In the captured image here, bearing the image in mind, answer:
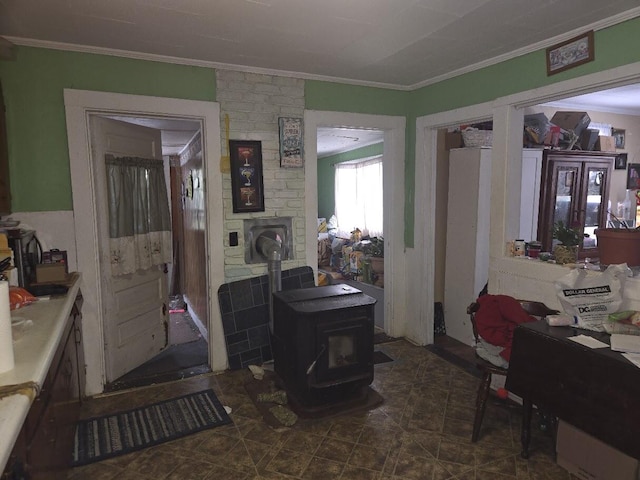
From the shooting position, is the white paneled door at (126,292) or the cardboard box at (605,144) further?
the cardboard box at (605,144)

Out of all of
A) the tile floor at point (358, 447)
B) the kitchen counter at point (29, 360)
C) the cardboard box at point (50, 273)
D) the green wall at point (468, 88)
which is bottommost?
the tile floor at point (358, 447)

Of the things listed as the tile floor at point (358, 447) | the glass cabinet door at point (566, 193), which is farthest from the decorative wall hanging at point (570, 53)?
the tile floor at point (358, 447)

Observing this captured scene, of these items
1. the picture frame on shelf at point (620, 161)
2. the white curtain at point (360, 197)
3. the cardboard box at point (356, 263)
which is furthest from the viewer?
the white curtain at point (360, 197)

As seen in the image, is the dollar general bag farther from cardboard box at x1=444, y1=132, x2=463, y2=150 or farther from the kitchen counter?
the kitchen counter

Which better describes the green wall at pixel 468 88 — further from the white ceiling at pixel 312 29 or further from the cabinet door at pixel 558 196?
the cabinet door at pixel 558 196

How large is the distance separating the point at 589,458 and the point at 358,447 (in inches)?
45.7

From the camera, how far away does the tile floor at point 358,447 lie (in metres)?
2.18

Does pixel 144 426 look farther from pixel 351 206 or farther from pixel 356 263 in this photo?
pixel 351 206

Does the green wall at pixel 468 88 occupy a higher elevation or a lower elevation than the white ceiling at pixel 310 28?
lower

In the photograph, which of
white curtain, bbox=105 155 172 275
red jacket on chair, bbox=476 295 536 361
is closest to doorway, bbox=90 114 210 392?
white curtain, bbox=105 155 172 275

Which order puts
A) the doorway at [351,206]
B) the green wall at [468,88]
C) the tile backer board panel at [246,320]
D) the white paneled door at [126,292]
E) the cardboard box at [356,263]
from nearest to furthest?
the green wall at [468,88] < the white paneled door at [126,292] < the tile backer board panel at [246,320] < the doorway at [351,206] < the cardboard box at [356,263]

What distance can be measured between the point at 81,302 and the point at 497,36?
326 cm

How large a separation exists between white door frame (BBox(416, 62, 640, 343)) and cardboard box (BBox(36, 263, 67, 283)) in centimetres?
288

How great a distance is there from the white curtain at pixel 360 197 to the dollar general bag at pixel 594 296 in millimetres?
4794
